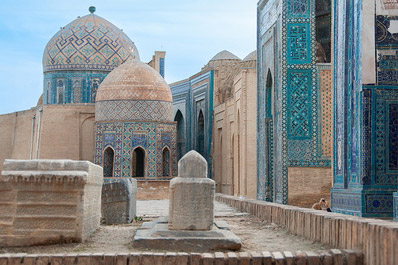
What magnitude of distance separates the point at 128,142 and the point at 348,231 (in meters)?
19.7

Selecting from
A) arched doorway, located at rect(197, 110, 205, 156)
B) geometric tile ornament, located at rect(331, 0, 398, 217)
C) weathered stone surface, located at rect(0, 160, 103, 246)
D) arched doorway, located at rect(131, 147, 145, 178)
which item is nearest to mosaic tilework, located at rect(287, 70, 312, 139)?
geometric tile ornament, located at rect(331, 0, 398, 217)

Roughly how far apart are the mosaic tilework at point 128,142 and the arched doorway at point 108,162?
251mm

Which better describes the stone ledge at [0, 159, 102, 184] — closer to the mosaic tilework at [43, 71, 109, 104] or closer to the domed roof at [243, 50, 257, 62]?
the domed roof at [243, 50, 257, 62]

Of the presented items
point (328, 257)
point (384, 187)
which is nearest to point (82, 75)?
point (384, 187)

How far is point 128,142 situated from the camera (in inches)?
1002

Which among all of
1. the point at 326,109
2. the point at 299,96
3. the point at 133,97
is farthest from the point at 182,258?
the point at 133,97

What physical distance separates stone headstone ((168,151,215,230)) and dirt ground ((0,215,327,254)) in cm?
51

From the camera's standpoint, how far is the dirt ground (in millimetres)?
6688

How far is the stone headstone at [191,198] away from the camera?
721cm

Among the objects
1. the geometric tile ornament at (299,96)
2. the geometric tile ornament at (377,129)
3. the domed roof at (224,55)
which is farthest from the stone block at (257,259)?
the domed roof at (224,55)

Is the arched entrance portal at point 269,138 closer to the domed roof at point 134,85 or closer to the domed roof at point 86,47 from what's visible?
the domed roof at point 134,85

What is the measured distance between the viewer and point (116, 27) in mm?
31469

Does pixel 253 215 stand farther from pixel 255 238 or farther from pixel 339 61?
pixel 255 238

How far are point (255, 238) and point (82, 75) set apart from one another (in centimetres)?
2385
